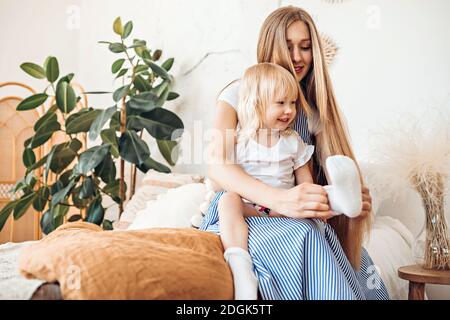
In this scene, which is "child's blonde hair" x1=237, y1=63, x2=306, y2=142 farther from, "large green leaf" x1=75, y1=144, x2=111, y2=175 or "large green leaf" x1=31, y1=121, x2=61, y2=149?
"large green leaf" x1=31, y1=121, x2=61, y2=149

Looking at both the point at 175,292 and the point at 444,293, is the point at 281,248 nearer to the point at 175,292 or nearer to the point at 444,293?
the point at 175,292

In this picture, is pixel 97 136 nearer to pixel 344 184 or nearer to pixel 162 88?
pixel 162 88

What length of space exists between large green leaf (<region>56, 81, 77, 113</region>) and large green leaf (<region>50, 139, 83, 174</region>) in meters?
0.20

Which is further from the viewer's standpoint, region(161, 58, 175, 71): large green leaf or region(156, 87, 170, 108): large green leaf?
region(161, 58, 175, 71): large green leaf

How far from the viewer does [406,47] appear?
2674 millimetres

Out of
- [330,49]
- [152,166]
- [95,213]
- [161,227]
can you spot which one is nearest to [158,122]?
[152,166]

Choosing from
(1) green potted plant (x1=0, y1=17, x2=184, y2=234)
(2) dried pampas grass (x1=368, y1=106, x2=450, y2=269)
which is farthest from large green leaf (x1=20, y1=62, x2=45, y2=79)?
(2) dried pampas grass (x1=368, y1=106, x2=450, y2=269)

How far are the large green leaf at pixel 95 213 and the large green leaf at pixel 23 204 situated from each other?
0.36 meters

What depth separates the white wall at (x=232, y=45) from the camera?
8.66 feet

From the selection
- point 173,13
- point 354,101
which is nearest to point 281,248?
point 354,101

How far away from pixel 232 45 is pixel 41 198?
55.7 inches

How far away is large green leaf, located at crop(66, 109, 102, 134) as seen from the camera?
11.2 feet

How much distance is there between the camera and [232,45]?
3.43 meters

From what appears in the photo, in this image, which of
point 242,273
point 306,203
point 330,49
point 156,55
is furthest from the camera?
point 156,55
